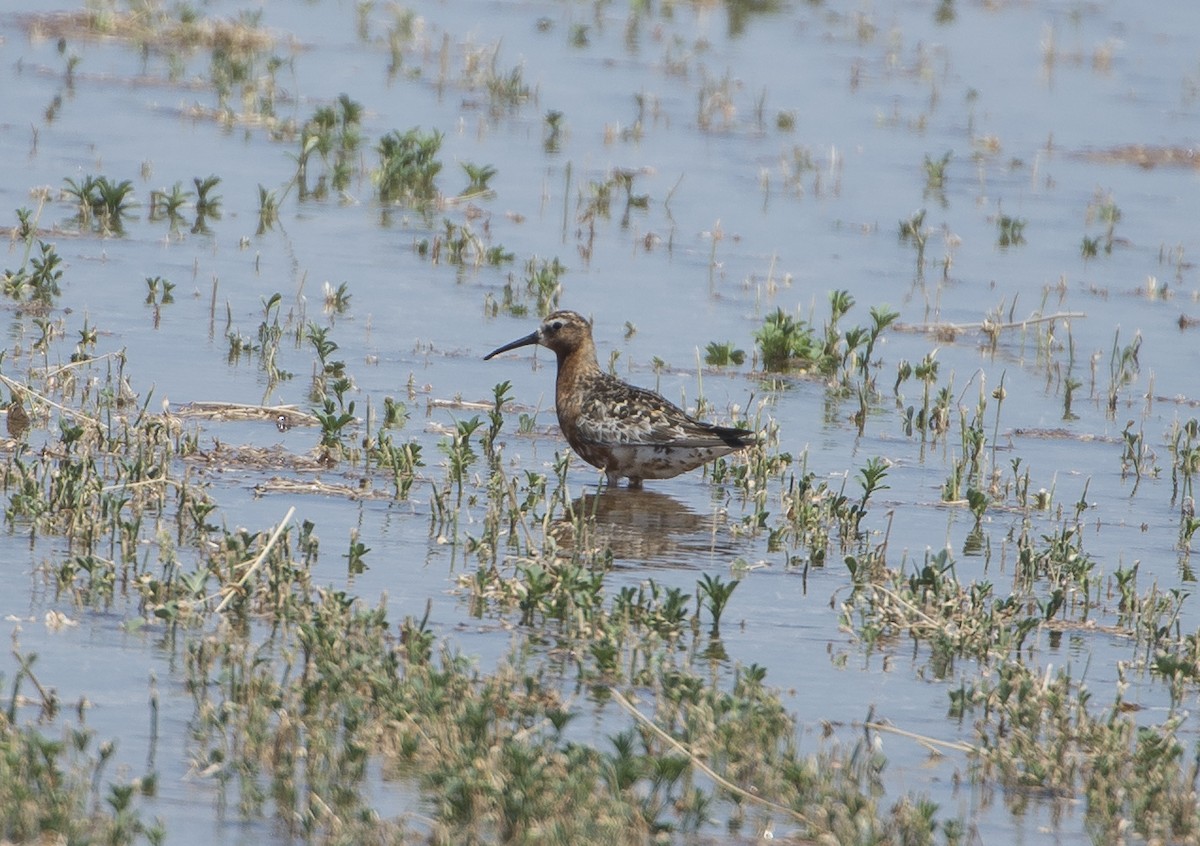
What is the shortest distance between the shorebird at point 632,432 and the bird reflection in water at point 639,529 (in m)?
0.20

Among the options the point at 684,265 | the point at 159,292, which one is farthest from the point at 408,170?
the point at 159,292

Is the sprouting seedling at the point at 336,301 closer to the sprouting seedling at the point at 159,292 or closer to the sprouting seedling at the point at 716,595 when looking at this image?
the sprouting seedling at the point at 159,292

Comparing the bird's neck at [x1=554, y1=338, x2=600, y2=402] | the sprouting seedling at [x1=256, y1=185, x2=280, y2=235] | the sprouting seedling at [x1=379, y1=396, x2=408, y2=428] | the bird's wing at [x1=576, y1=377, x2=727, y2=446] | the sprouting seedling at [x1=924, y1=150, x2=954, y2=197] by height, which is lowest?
the sprouting seedling at [x1=379, y1=396, x2=408, y2=428]

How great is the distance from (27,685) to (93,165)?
475 inches

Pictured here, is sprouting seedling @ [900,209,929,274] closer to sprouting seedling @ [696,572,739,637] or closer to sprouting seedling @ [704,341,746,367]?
sprouting seedling @ [704,341,746,367]

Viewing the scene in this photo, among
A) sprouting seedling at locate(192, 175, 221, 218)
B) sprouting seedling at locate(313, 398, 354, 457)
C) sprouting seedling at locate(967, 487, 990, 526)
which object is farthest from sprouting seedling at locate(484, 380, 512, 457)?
sprouting seedling at locate(192, 175, 221, 218)

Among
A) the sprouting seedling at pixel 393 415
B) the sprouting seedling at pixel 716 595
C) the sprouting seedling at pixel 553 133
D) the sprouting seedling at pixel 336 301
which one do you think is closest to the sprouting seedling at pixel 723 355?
the sprouting seedling at pixel 336 301

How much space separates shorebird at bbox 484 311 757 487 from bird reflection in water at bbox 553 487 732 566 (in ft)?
0.66

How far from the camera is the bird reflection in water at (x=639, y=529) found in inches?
409

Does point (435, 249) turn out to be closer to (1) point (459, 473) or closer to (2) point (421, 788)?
(1) point (459, 473)

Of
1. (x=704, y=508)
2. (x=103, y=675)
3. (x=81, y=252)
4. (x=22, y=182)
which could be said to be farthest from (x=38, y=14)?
(x=103, y=675)

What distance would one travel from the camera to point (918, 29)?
108 feet

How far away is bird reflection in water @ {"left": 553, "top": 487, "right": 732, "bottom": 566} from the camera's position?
34.1ft

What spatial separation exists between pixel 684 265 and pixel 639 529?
7.05 m
